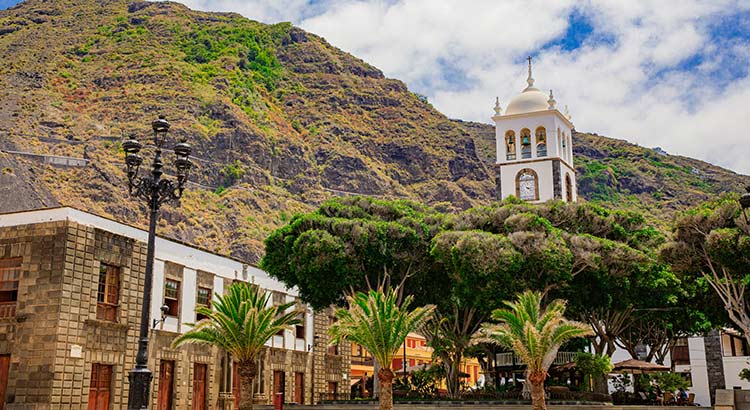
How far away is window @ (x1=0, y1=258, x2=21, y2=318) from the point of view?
85.5ft

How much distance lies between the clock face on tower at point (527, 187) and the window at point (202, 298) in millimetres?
23673

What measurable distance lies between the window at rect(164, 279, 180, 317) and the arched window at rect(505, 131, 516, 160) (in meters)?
26.4

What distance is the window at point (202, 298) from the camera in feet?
108

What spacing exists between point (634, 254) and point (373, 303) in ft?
41.7

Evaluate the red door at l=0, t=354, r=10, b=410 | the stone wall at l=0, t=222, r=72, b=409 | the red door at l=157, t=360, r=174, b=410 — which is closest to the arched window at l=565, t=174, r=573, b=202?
the red door at l=157, t=360, r=174, b=410

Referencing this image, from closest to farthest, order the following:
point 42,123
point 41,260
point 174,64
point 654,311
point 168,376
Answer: point 41,260, point 168,376, point 654,311, point 42,123, point 174,64

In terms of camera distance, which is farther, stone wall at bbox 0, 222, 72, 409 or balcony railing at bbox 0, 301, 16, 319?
balcony railing at bbox 0, 301, 16, 319

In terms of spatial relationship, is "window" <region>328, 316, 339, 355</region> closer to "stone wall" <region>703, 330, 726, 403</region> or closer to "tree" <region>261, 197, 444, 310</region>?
"tree" <region>261, 197, 444, 310</region>

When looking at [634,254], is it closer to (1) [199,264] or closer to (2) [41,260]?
(1) [199,264]

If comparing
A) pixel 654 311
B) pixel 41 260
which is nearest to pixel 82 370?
pixel 41 260

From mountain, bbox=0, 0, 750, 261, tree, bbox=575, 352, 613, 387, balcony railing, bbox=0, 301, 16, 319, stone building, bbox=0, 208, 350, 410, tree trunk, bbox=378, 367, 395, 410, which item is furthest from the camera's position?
mountain, bbox=0, 0, 750, 261

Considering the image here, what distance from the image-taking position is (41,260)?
2584cm

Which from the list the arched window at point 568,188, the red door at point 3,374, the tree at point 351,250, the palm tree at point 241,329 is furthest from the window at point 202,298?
the arched window at point 568,188

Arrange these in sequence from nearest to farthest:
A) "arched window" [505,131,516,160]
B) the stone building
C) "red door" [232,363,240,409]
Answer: the stone building
"red door" [232,363,240,409]
"arched window" [505,131,516,160]
